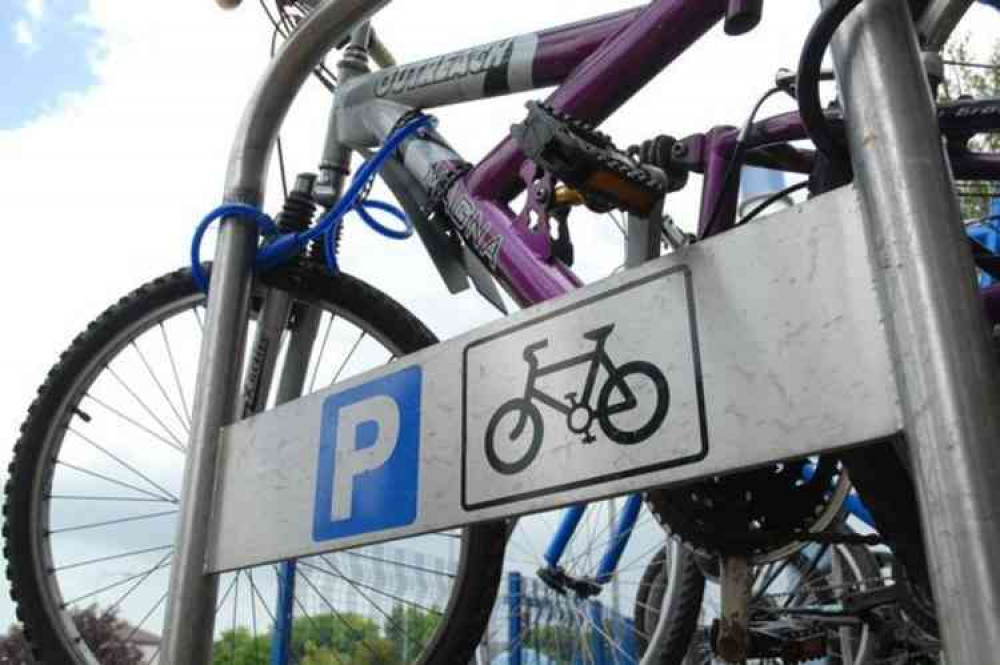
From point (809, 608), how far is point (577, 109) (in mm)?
1425

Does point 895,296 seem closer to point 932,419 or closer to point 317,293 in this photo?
point 932,419

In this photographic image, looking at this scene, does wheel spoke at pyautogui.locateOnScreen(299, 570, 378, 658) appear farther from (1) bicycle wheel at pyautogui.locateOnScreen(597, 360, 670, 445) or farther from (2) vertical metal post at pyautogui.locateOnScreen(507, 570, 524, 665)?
(2) vertical metal post at pyautogui.locateOnScreen(507, 570, 524, 665)

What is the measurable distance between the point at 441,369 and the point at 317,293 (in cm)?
63

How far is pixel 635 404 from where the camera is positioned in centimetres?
49

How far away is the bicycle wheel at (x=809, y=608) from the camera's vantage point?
5.75ft

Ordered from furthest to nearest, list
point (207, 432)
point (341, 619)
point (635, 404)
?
1. point (341, 619)
2. point (207, 432)
3. point (635, 404)

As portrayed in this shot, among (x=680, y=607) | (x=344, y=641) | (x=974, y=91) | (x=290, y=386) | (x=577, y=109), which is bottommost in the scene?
(x=344, y=641)

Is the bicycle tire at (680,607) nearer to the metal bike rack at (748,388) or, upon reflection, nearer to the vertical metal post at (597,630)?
the vertical metal post at (597,630)

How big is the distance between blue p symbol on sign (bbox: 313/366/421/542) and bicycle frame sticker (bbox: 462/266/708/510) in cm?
6

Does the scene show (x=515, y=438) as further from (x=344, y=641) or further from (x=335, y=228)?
(x=344, y=641)

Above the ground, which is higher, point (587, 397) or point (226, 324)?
point (226, 324)

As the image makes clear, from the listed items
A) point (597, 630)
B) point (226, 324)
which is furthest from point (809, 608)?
point (226, 324)

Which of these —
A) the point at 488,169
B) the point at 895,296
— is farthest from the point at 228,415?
the point at 895,296

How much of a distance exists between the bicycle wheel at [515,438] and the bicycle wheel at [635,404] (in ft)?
0.15
